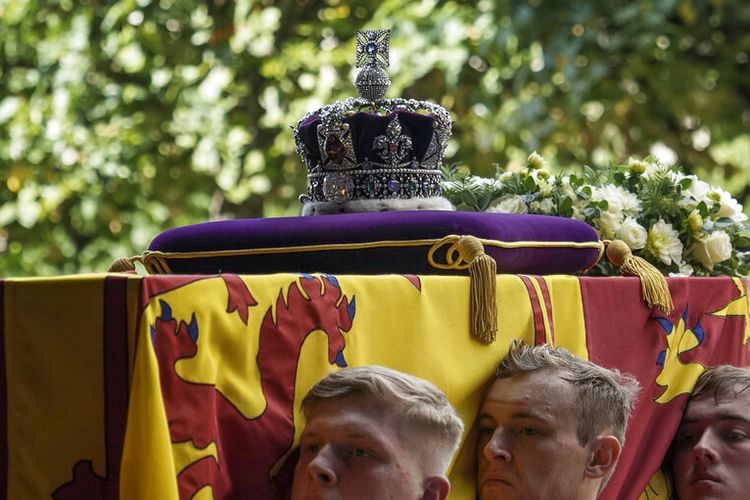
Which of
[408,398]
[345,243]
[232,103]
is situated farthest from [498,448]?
[232,103]

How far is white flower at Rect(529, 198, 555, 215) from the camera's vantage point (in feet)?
8.11

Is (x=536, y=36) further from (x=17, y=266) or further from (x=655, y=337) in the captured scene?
(x=655, y=337)

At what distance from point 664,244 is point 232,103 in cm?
367

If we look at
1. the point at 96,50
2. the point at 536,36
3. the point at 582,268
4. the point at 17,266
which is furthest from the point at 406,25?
the point at 582,268

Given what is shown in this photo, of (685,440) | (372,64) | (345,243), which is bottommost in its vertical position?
(685,440)

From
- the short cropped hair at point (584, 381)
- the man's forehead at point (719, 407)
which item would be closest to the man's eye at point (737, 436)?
the man's forehead at point (719, 407)

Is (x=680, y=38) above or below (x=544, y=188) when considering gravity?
above

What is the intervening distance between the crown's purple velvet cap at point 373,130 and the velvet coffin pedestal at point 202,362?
1.19 ft

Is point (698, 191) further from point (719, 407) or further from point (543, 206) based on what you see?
point (719, 407)

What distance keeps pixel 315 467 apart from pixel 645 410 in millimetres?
815

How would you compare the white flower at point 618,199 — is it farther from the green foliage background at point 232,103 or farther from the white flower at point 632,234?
the green foliage background at point 232,103

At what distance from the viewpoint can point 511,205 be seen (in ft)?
8.02

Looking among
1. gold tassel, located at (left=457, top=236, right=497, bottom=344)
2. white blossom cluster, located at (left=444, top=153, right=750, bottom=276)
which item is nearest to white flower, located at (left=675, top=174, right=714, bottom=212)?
white blossom cluster, located at (left=444, top=153, right=750, bottom=276)

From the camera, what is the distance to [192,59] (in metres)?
5.66
